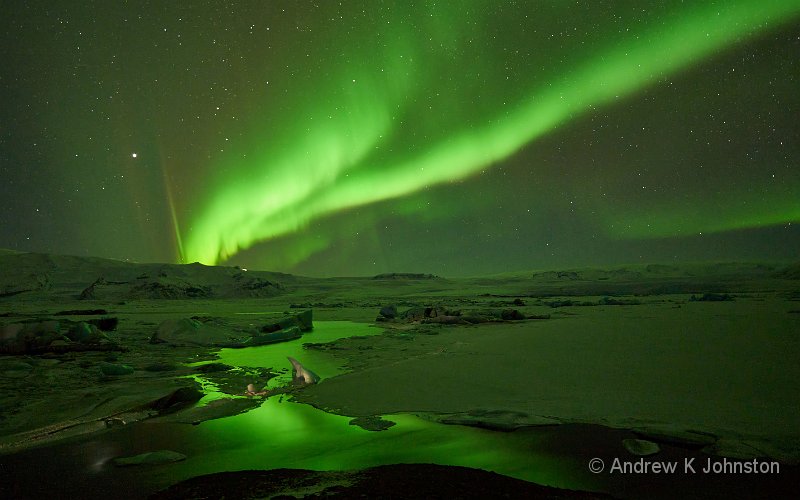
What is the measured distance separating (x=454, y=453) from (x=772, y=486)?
1.47 metres

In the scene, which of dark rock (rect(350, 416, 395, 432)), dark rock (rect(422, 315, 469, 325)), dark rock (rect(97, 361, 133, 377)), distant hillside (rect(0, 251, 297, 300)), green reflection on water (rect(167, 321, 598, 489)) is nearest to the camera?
green reflection on water (rect(167, 321, 598, 489))

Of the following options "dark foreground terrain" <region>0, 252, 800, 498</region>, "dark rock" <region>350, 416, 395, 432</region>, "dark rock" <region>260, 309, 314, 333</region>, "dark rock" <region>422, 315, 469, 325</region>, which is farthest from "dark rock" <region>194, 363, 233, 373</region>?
"dark rock" <region>422, 315, 469, 325</region>

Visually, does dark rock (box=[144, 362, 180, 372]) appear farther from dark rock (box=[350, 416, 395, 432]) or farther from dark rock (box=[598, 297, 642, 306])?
dark rock (box=[598, 297, 642, 306])

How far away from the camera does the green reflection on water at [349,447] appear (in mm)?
2219

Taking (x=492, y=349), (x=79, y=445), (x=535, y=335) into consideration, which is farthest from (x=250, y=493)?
(x=535, y=335)

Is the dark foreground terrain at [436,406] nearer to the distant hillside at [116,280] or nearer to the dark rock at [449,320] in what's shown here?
the dark rock at [449,320]

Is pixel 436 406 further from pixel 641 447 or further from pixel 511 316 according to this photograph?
pixel 511 316

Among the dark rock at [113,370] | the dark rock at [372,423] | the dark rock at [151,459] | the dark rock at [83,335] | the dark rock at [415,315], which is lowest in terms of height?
the dark rock at [372,423]

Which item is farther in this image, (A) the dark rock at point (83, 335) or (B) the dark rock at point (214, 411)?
(A) the dark rock at point (83, 335)

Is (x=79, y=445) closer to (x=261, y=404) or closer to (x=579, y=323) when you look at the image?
(x=261, y=404)

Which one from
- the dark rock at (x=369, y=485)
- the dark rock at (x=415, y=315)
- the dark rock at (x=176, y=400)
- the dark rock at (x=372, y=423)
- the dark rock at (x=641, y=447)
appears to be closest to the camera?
the dark rock at (x=369, y=485)

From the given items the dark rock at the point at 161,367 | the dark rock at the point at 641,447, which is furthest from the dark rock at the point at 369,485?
the dark rock at the point at 161,367

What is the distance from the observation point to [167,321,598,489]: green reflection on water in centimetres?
222

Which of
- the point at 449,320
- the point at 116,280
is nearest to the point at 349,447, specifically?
the point at 449,320
